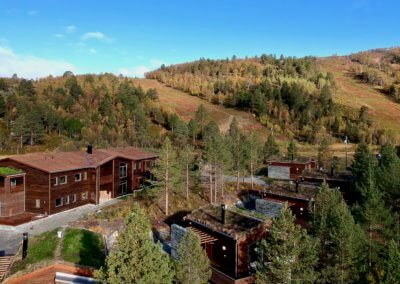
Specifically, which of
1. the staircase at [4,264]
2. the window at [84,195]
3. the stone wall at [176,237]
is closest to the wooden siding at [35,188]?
the window at [84,195]

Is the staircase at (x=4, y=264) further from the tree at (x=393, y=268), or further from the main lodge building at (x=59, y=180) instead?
the tree at (x=393, y=268)

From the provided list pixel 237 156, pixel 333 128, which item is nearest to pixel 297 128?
pixel 333 128

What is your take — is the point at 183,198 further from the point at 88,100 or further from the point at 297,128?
the point at 88,100

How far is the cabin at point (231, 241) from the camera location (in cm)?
2331

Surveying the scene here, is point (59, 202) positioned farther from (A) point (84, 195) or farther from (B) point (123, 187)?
(B) point (123, 187)

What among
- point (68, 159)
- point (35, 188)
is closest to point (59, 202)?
point (35, 188)

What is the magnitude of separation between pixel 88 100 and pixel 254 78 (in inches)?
2838

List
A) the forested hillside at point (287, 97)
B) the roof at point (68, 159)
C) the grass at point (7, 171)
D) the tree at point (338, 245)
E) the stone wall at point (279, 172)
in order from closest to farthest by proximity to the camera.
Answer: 1. the tree at point (338, 245)
2. the grass at point (7, 171)
3. the roof at point (68, 159)
4. the stone wall at point (279, 172)
5. the forested hillside at point (287, 97)

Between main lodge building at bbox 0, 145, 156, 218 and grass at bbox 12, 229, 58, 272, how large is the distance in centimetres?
757

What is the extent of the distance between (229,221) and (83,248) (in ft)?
34.9

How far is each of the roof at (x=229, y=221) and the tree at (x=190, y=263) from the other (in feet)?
19.3

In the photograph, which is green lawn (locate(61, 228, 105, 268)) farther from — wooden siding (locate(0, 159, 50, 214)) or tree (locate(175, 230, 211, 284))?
tree (locate(175, 230, 211, 284))

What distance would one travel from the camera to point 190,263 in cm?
1742

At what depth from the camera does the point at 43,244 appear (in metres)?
25.7
